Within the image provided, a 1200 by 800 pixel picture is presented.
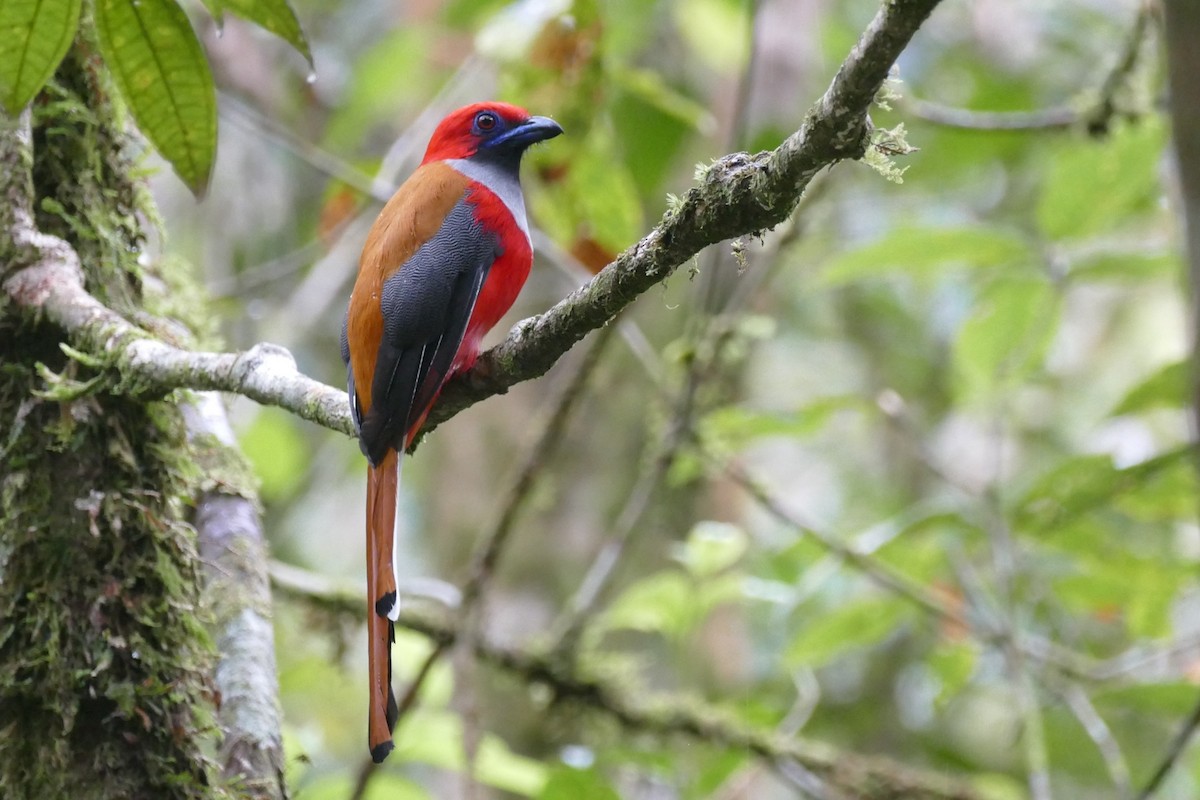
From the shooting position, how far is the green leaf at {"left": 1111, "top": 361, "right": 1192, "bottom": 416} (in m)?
3.19

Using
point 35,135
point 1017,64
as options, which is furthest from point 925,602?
point 1017,64

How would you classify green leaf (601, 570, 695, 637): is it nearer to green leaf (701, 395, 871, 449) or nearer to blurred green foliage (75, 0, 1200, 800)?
blurred green foliage (75, 0, 1200, 800)

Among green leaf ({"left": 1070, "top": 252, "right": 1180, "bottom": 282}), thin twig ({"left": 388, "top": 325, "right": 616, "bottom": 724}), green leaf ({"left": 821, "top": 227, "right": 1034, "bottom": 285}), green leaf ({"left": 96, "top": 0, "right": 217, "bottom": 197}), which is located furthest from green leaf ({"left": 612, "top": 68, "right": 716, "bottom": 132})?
green leaf ({"left": 96, "top": 0, "right": 217, "bottom": 197})

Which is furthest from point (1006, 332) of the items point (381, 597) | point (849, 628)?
point (381, 597)

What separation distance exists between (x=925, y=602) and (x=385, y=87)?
2.76 meters

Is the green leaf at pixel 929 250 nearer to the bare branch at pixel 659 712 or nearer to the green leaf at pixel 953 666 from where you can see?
the green leaf at pixel 953 666

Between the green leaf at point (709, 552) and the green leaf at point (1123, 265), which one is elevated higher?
the green leaf at point (1123, 265)

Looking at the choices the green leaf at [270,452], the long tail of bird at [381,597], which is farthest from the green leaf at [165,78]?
the green leaf at [270,452]

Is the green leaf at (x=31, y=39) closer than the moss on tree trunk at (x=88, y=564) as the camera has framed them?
Yes

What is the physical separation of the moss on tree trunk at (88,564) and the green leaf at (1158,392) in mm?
→ 2403

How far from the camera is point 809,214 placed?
383 cm

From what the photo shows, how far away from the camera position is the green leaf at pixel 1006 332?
357cm

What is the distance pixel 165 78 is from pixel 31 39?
262 millimetres

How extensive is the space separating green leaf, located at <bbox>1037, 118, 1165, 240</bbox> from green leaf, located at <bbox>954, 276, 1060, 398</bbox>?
19cm
